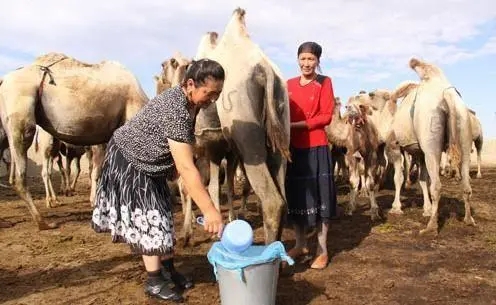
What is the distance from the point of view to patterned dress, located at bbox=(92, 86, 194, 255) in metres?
3.85

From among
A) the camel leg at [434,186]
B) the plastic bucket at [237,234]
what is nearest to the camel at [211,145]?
the plastic bucket at [237,234]

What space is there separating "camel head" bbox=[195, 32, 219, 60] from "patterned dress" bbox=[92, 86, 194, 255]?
7.82ft

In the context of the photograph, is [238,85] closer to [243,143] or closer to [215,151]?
[243,143]

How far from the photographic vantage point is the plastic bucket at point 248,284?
356 cm

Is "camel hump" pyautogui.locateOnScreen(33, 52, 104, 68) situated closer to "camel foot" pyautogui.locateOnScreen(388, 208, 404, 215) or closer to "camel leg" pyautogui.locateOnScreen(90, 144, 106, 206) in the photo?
"camel leg" pyautogui.locateOnScreen(90, 144, 106, 206)

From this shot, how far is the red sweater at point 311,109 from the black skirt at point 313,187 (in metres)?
0.10

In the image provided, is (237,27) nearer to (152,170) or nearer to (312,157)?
(312,157)

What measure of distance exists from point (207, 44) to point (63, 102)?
256 cm

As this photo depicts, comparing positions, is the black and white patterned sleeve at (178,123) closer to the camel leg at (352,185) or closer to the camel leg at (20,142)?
the camel leg at (20,142)

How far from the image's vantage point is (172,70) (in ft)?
26.9

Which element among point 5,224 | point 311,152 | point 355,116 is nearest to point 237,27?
point 311,152

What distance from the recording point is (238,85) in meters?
4.95

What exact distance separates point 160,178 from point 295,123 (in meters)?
1.73

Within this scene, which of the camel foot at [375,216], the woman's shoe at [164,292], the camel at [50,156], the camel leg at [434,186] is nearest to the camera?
the woman's shoe at [164,292]
